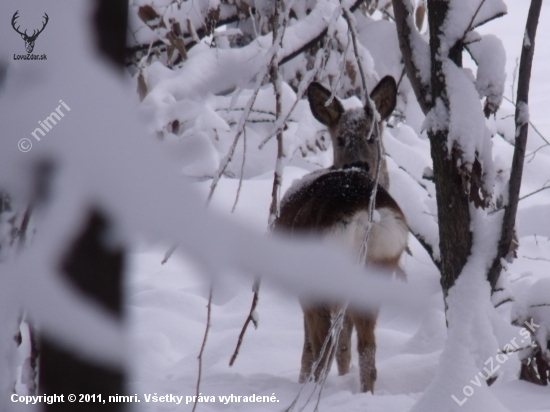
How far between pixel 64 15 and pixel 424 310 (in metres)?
0.53

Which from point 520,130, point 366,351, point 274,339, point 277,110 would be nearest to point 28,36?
point 277,110

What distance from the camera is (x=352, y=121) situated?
520 centimetres

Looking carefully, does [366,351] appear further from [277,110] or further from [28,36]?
[28,36]

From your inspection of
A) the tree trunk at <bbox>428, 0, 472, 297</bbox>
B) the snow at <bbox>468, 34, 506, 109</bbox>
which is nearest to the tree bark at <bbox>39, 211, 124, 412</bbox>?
the tree trunk at <bbox>428, 0, 472, 297</bbox>

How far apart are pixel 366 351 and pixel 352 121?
2097 mm

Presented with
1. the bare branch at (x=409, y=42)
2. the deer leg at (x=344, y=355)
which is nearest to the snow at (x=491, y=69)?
the bare branch at (x=409, y=42)

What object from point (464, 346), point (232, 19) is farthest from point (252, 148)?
point (464, 346)

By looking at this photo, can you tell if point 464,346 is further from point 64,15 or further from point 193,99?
point 193,99

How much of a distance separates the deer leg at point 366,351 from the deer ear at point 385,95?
6.10 ft

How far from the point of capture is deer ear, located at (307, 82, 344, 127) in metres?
5.12

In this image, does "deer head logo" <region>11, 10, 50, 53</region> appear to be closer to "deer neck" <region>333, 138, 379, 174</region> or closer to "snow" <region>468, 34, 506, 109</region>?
"snow" <region>468, 34, 506, 109</region>

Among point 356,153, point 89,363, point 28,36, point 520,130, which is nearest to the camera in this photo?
point 28,36

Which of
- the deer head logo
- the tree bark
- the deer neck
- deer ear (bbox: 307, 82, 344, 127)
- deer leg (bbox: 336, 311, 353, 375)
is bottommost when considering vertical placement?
deer leg (bbox: 336, 311, 353, 375)

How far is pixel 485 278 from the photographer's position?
2.58m
